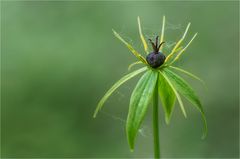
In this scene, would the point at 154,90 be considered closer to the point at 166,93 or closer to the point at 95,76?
the point at 166,93

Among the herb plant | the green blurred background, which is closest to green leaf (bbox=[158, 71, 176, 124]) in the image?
the herb plant

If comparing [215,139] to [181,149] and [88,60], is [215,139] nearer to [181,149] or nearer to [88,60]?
[181,149]

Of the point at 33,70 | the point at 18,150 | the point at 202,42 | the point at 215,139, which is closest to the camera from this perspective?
the point at 18,150

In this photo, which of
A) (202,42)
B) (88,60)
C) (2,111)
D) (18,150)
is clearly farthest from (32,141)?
(202,42)

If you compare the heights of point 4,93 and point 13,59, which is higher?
point 13,59

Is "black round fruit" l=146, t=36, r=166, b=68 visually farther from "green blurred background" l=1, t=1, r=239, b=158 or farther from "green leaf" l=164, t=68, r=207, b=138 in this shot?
"green blurred background" l=1, t=1, r=239, b=158

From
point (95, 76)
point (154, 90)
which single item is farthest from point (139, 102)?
point (95, 76)
